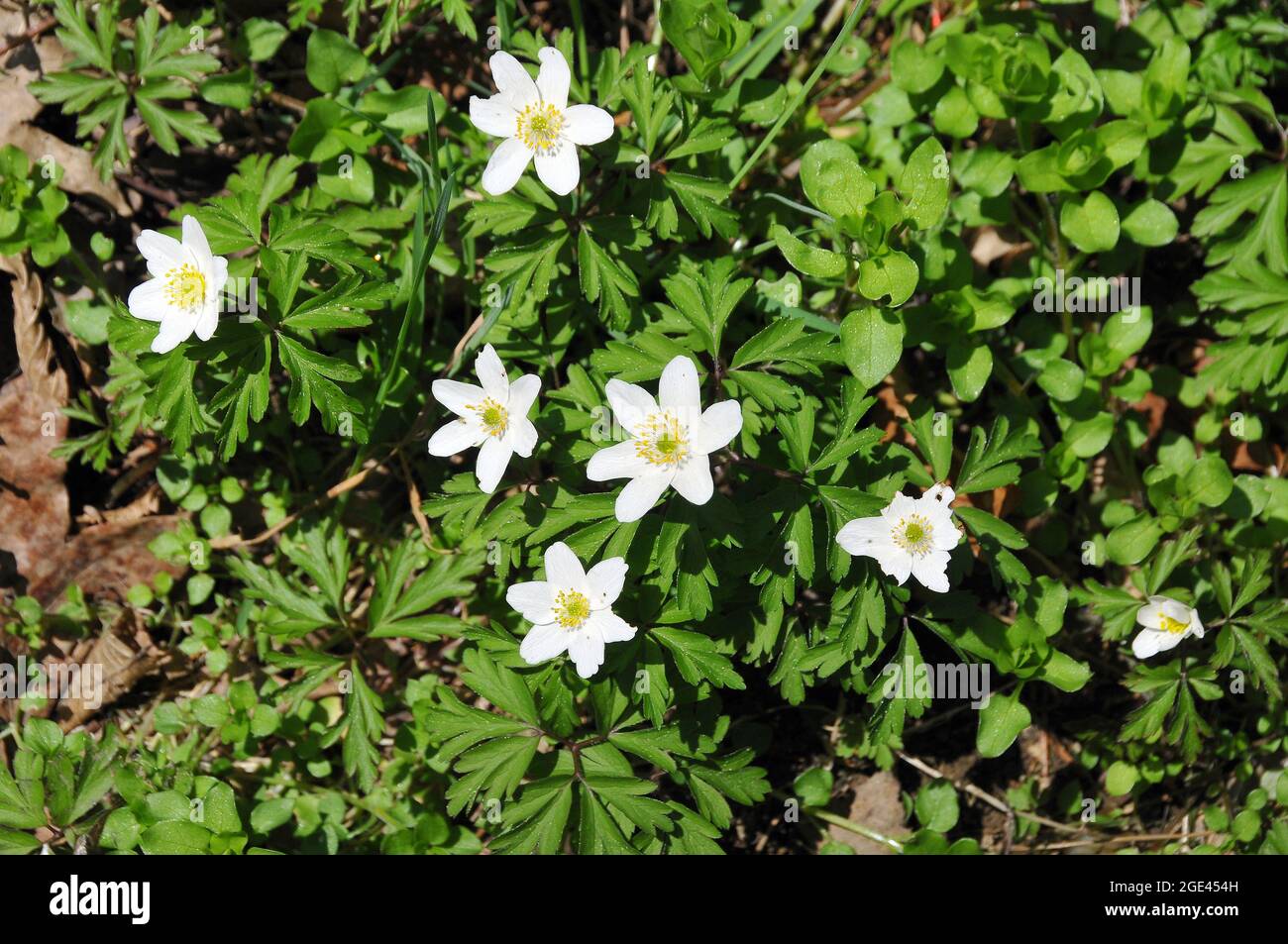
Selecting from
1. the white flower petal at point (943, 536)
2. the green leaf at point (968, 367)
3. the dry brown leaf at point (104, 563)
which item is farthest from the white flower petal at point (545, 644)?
the dry brown leaf at point (104, 563)

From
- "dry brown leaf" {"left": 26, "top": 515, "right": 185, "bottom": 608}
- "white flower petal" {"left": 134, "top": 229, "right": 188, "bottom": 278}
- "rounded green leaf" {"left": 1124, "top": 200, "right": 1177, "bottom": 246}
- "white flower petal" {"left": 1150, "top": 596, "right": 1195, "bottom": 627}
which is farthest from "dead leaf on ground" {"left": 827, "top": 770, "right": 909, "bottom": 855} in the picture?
"white flower petal" {"left": 134, "top": 229, "right": 188, "bottom": 278}

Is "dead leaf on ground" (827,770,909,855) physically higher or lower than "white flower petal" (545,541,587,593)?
lower

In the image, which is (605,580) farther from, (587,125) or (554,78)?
(554,78)

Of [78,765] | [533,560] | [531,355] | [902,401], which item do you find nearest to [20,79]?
[531,355]

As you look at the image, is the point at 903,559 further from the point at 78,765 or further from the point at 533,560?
the point at 78,765

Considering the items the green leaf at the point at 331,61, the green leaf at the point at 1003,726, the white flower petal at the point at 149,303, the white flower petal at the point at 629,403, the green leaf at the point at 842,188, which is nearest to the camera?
the white flower petal at the point at 629,403

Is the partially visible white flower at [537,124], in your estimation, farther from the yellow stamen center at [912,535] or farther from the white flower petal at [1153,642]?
the white flower petal at [1153,642]

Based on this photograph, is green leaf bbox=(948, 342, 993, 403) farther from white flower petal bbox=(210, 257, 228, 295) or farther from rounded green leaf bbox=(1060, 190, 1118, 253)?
white flower petal bbox=(210, 257, 228, 295)
